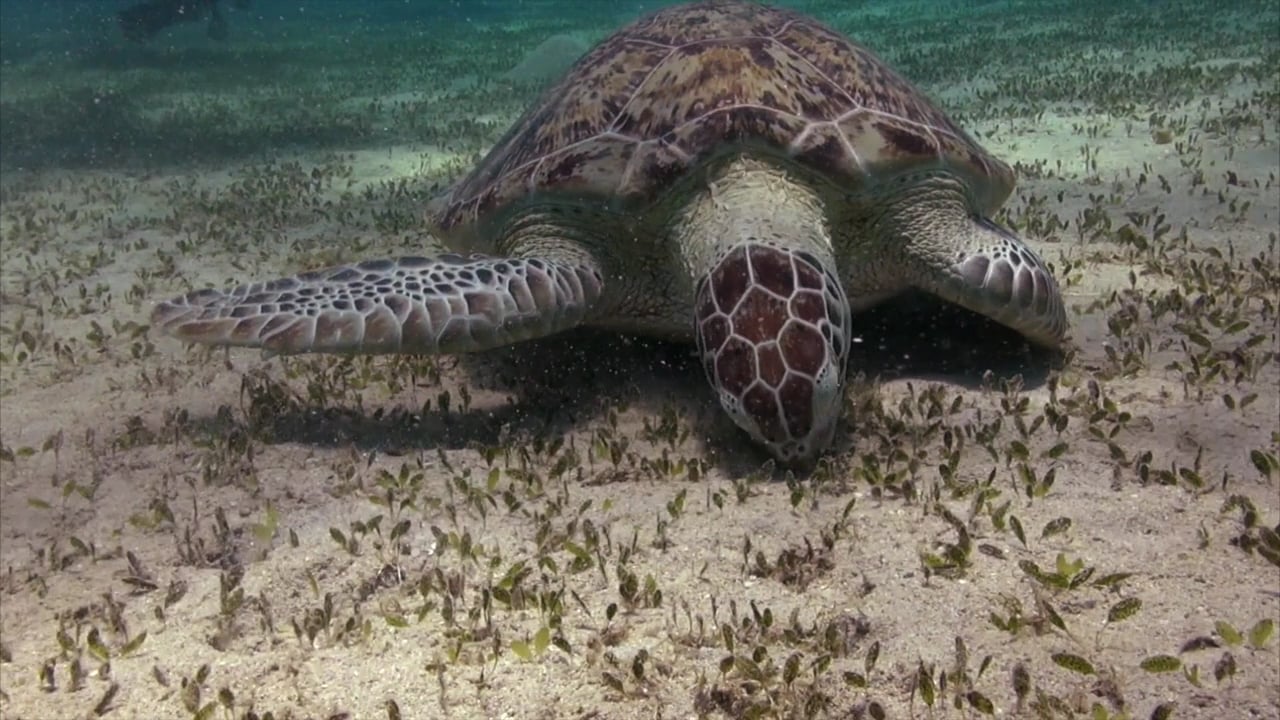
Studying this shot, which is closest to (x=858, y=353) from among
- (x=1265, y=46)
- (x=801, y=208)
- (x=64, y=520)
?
(x=801, y=208)

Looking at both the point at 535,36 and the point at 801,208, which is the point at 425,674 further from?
the point at 535,36

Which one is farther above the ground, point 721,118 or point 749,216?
point 721,118

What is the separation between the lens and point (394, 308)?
11.8ft

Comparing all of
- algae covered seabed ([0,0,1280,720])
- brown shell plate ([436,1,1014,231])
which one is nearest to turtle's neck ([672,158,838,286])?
brown shell plate ([436,1,1014,231])

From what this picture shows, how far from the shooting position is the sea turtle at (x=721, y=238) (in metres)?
3.34

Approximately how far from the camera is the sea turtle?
334 cm

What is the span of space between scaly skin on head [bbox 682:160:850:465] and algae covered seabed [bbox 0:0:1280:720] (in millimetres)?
225

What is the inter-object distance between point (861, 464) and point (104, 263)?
6.36 m

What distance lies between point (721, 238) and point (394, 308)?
1.41m

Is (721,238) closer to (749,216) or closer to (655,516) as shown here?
(749,216)

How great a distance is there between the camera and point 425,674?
2330mm

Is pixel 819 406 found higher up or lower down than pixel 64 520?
higher up

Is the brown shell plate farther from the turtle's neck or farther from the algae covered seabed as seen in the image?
the algae covered seabed

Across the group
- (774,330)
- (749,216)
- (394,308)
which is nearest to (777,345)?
(774,330)
